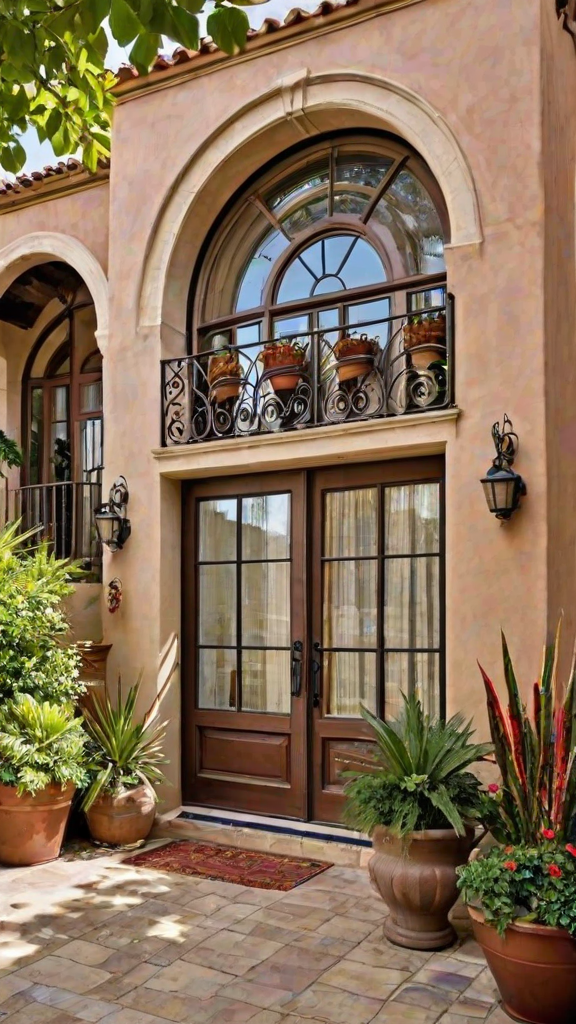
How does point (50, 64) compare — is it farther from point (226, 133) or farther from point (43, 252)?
point (43, 252)

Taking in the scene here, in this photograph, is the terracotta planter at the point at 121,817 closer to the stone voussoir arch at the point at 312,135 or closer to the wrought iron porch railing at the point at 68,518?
the wrought iron porch railing at the point at 68,518

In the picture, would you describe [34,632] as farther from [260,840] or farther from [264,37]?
[264,37]

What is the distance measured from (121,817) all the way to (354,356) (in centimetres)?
366

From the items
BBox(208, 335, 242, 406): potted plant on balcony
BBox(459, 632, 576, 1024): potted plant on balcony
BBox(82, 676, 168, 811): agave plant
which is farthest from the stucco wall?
BBox(82, 676, 168, 811): agave plant

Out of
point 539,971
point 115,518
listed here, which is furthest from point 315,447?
point 539,971

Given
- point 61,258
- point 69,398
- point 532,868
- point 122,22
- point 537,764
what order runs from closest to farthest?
point 122,22 → point 532,868 → point 537,764 → point 61,258 → point 69,398

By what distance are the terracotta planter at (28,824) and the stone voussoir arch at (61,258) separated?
3.69m

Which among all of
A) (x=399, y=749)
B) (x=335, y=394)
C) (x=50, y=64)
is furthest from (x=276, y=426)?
(x=50, y=64)

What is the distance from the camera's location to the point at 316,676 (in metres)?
6.20

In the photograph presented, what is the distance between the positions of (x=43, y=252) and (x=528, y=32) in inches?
188

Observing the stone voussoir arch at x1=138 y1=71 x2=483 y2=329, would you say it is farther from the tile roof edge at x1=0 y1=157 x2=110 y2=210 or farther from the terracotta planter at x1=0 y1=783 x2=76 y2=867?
the terracotta planter at x1=0 y1=783 x2=76 y2=867

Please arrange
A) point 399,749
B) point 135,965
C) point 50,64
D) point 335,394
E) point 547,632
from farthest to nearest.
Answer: point 335,394 → point 547,632 → point 399,749 → point 135,965 → point 50,64

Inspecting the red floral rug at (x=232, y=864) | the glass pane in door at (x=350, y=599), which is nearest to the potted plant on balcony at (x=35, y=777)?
the red floral rug at (x=232, y=864)

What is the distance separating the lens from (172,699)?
22.0 feet
